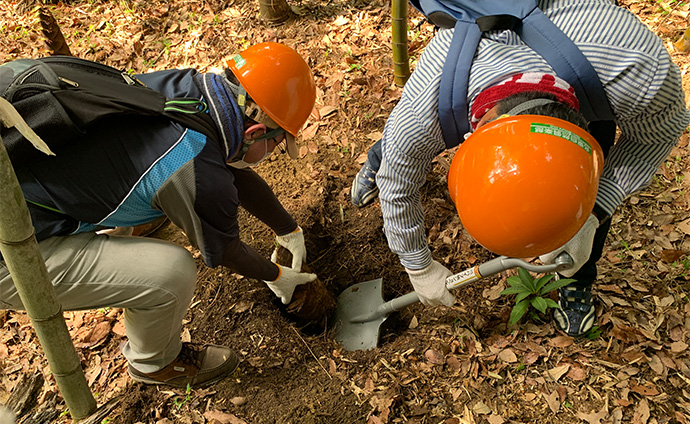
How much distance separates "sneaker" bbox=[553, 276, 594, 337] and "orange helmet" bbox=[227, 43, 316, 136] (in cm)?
187

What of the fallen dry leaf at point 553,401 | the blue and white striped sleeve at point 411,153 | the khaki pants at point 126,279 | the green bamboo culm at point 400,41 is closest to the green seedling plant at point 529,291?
the fallen dry leaf at point 553,401

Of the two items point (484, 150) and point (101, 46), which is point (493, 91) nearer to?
point (484, 150)

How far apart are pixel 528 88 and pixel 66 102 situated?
179 cm

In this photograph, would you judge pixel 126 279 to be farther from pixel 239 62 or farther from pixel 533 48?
pixel 533 48

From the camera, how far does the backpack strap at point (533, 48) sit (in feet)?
6.47

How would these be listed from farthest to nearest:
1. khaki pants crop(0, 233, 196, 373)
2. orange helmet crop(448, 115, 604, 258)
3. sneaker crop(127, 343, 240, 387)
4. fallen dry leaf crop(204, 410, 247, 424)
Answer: sneaker crop(127, 343, 240, 387)
fallen dry leaf crop(204, 410, 247, 424)
khaki pants crop(0, 233, 196, 373)
orange helmet crop(448, 115, 604, 258)

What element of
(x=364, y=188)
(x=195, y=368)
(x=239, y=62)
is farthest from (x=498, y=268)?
(x=195, y=368)

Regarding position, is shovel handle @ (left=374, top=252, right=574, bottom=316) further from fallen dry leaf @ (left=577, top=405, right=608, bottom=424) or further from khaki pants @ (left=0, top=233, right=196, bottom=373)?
khaki pants @ (left=0, top=233, right=196, bottom=373)

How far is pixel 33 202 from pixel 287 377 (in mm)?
1650

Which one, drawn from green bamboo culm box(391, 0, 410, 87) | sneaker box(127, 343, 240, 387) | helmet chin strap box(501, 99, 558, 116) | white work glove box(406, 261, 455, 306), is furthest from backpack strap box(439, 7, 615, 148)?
sneaker box(127, 343, 240, 387)

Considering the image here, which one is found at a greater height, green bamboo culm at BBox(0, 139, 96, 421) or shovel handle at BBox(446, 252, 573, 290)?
green bamboo culm at BBox(0, 139, 96, 421)

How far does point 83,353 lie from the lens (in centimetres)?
305

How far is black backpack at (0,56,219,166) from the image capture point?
190 cm

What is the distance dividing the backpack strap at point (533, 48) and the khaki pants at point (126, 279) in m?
1.47
